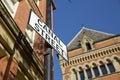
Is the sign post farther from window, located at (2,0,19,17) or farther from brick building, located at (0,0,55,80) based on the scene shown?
window, located at (2,0,19,17)

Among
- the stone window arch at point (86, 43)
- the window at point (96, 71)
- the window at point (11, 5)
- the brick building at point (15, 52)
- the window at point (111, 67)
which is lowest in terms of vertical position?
the window at point (111, 67)

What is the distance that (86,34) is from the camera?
1575 inches

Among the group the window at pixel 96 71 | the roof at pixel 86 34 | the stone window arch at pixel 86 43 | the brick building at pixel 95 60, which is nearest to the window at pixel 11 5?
the brick building at pixel 95 60

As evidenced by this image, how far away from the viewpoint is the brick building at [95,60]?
31953 mm

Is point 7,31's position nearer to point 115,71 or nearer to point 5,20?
point 5,20

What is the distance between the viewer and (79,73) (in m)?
34.0

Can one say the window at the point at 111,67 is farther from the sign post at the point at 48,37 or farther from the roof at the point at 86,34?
the sign post at the point at 48,37

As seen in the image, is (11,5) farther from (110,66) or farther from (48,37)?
(110,66)

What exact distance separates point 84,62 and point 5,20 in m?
29.1

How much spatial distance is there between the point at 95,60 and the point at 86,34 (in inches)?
298

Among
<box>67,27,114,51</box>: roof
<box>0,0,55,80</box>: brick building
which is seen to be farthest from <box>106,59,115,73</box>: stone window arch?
<box>0,0,55,80</box>: brick building

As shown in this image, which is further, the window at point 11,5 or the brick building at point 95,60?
the brick building at point 95,60

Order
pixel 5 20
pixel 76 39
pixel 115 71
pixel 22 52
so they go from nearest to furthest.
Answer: pixel 5 20
pixel 22 52
pixel 115 71
pixel 76 39

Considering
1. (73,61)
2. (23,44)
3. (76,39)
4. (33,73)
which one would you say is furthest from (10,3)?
(76,39)
